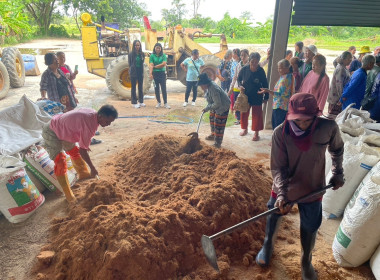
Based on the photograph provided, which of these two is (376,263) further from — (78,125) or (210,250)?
(78,125)

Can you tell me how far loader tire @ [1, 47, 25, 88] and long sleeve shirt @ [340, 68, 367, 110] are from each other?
31.5 feet

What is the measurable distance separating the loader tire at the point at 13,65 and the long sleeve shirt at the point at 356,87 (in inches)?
378

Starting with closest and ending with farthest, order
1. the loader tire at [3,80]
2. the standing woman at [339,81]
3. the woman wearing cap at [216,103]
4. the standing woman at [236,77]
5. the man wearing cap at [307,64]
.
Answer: the woman wearing cap at [216,103], the standing woman at [339,81], the man wearing cap at [307,64], the standing woman at [236,77], the loader tire at [3,80]

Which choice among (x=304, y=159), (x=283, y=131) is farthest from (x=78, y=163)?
(x=304, y=159)

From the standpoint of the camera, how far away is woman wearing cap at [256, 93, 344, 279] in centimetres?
185

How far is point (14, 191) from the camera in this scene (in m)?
2.77

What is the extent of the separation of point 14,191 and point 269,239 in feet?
8.33

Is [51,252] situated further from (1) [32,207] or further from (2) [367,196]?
(2) [367,196]

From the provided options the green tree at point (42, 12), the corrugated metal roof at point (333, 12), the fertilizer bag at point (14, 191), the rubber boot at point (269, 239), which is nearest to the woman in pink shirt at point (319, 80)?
the corrugated metal roof at point (333, 12)

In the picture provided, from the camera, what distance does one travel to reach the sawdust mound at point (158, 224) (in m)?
2.22

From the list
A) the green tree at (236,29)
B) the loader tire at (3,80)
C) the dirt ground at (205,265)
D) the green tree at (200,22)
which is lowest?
the dirt ground at (205,265)

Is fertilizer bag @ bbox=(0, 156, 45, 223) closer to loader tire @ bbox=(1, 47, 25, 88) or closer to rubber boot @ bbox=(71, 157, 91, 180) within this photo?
rubber boot @ bbox=(71, 157, 91, 180)

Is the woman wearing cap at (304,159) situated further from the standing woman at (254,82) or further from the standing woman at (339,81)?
the standing woman at (339,81)

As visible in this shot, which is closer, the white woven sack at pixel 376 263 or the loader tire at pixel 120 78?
the white woven sack at pixel 376 263
